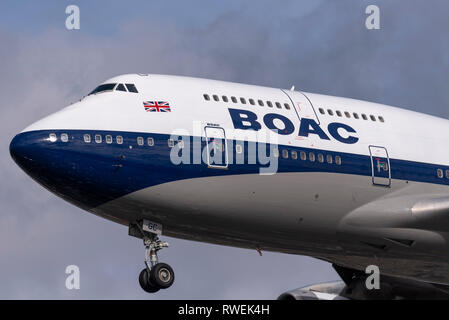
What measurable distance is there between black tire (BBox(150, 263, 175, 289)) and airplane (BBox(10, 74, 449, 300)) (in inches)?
1.7

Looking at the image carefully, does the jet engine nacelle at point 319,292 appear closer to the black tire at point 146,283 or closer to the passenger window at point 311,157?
the passenger window at point 311,157

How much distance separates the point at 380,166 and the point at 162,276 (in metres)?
9.40

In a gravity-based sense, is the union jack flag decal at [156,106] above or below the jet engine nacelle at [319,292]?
above

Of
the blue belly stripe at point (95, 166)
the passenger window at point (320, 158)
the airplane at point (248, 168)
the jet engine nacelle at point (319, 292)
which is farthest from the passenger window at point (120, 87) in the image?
the jet engine nacelle at point (319, 292)

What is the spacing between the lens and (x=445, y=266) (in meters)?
44.2

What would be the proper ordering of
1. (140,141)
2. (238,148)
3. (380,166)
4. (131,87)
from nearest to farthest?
(140,141)
(238,148)
(131,87)
(380,166)

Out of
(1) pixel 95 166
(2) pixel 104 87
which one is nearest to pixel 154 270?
(1) pixel 95 166

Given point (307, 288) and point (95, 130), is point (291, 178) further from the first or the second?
point (307, 288)

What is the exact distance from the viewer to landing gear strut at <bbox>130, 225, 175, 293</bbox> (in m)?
36.5

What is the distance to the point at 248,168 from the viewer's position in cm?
3775

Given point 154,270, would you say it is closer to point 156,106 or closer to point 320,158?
point 156,106

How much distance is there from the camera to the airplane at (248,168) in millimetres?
36156

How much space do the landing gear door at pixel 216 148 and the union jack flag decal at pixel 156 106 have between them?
1510mm
